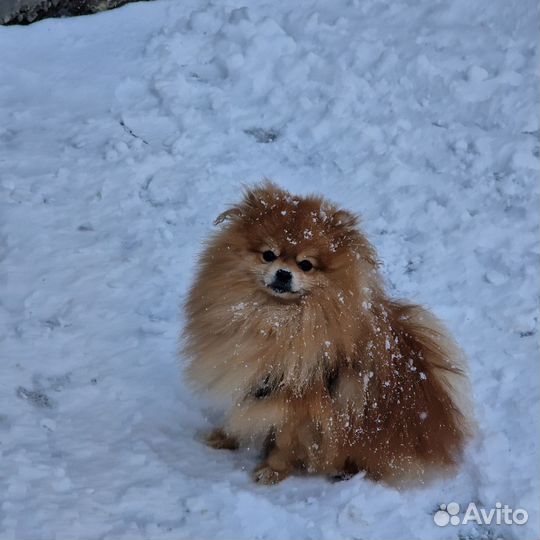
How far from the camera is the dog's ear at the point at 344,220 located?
11.5ft

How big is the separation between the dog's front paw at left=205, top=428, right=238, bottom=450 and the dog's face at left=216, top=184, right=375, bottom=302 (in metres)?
0.88

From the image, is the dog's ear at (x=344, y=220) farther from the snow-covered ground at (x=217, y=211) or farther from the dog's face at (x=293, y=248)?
the snow-covered ground at (x=217, y=211)

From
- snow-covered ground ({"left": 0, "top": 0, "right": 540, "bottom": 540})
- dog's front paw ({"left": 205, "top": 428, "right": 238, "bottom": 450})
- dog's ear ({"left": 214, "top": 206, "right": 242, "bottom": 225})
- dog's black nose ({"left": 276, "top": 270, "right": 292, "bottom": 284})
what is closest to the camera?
dog's black nose ({"left": 276, "top": 270, "right": 292, "bottom": 284})

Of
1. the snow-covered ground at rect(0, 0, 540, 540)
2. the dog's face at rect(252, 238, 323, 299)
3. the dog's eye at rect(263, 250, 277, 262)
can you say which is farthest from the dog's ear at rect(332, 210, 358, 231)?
the snow-covered ground at rect(0, 0, 540, 540)

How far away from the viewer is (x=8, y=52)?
6.16 m

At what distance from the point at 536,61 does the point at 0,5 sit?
4276 millimetres

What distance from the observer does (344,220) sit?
353 cm

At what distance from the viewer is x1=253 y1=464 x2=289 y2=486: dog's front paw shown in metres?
3.65

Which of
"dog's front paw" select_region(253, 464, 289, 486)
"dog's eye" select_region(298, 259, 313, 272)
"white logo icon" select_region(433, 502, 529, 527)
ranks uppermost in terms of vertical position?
"dog's eye" select_region(298, 259, 313, 272)

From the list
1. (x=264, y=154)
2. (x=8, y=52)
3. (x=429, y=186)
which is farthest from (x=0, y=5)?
(x=429, y=186)

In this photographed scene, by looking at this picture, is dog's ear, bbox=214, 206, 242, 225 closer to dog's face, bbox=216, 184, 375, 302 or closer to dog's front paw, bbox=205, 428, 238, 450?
dog's face, bbox=216, 184, 375, 302

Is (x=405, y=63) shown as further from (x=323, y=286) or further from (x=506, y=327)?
(x=323, y=286)

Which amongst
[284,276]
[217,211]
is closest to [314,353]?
[284,276]

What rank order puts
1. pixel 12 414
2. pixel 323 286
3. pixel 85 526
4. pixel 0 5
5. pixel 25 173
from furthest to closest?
pixel 0 5, pixel 25 173, pixel 12 414, pixel 323 286, pixel 85 526
